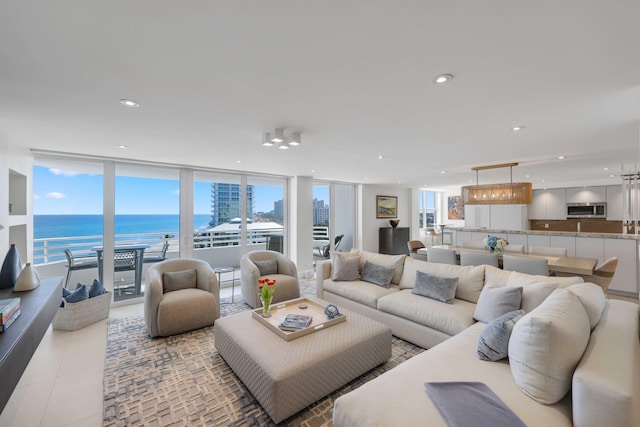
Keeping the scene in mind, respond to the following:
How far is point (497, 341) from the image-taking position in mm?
1778

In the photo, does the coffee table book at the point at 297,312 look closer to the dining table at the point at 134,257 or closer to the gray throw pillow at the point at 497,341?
the gray throw pillow at the point at 497,341

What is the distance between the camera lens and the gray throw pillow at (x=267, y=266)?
173 inches

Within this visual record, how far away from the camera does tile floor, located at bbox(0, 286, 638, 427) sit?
1.92m

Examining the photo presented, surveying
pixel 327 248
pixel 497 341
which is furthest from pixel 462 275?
pixel 327 248

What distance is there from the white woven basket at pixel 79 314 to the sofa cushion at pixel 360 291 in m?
3.09

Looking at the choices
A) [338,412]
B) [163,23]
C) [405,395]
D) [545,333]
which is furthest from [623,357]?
[163,23]

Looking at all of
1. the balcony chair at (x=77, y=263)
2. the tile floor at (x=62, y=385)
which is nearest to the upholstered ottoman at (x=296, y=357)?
the tile floor at (x=62, y=385)

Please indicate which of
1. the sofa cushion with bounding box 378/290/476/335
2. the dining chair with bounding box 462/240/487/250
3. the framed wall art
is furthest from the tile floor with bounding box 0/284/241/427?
the framed wall art

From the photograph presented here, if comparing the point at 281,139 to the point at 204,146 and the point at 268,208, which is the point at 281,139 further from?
the point at 268,208

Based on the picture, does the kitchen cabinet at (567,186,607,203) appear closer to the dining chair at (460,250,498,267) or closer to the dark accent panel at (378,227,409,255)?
the dark accent panel at (378,227,409,255)

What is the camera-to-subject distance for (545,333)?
4.60ft

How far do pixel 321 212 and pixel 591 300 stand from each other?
5797 mm

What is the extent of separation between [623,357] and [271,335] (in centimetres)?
224

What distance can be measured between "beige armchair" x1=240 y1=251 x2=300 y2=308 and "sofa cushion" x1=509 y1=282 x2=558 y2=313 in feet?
9.47
